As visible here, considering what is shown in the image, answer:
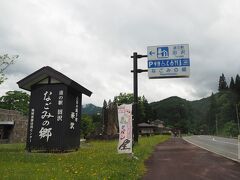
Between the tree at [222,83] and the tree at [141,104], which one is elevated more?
the tree at [222,83]

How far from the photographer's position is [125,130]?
44.2 feet

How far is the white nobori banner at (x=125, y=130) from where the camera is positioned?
43.3 feet

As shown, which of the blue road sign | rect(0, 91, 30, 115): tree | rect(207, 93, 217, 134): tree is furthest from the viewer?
rect(207, 93, 217, 134): tree

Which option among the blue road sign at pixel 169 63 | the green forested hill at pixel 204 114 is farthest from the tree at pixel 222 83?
the blue road sign at pixel 169 63

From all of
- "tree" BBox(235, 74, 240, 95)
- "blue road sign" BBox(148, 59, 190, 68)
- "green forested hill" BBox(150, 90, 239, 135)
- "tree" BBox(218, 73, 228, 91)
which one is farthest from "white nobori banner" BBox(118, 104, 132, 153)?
"tree" BBox(218, 73, 228, 91)

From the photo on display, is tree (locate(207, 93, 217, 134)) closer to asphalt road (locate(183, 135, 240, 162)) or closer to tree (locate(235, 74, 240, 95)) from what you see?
tree (locate(235, 74, 240, 95))

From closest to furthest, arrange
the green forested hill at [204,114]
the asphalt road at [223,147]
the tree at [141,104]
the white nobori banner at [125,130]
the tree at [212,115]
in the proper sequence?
the white nobori banner at [125,130]
the asphalt road at [223,147]
the tree at [141,104]
the green forested hill at [204,114]
the tree at [212,115]

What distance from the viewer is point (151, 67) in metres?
18.7

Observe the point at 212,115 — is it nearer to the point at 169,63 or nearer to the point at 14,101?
the point at 14,101

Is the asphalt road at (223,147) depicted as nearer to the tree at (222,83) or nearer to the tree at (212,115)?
the tree at (222,83)

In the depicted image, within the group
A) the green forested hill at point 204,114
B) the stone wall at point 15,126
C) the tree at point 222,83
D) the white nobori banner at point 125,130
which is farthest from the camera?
the tree at point 222,83

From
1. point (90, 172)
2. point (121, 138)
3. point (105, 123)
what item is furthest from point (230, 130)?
point (90, 172)

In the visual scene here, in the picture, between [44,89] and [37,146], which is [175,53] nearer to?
[44,89]

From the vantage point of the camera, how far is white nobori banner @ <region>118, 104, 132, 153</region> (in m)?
13.2
